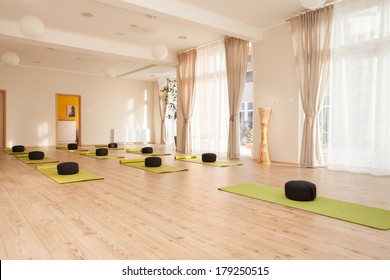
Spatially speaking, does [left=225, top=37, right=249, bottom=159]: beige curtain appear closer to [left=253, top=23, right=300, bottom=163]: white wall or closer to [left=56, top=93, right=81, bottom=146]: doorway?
[left=253, top=23, right=300, bottom=163]: white wall

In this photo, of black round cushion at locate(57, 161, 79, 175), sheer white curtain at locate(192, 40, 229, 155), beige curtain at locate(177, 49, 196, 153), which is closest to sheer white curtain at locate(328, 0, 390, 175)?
sheer white curtain at locate(192, 40, 229, 155)

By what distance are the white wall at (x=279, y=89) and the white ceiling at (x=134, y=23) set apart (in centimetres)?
32

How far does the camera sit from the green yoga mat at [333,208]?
7.86 feet

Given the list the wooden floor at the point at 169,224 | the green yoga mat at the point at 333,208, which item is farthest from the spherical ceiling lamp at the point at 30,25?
the green yoga mat at the point at 333,208

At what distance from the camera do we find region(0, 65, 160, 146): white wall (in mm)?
10336

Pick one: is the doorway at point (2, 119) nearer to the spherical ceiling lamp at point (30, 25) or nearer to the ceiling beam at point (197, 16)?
the spherical ceiling lamp at point (30, 25)

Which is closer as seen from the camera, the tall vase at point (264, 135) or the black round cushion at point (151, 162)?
the black round cushion at point (151, 162)

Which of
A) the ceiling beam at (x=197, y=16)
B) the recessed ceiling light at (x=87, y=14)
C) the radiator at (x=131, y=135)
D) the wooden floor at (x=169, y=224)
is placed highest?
the recessed ceiling light at (x=87, y=14)

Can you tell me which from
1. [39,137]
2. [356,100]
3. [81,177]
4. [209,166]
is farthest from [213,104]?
[39,137]

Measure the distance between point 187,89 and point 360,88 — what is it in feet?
16.1

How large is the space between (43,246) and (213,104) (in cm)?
644

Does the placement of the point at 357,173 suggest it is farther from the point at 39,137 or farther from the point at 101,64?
the point at 39,137

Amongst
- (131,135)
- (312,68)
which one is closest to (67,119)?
(131,135)

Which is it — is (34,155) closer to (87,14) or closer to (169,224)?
(87,14)
